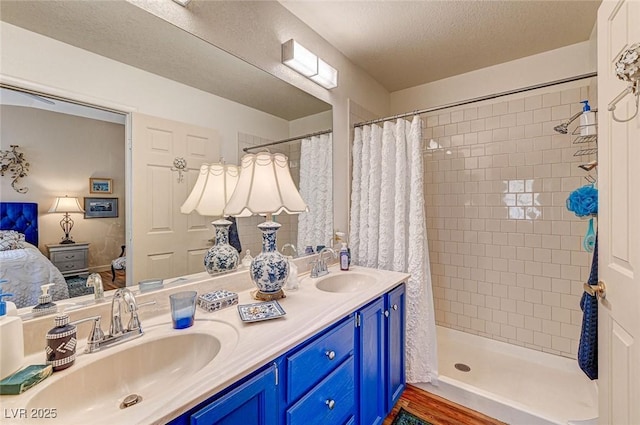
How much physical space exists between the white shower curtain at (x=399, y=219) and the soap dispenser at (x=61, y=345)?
1684mm

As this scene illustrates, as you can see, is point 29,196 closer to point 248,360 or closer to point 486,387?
point 248,360

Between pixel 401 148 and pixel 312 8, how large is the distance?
104 centimetres

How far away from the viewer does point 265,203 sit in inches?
48.3

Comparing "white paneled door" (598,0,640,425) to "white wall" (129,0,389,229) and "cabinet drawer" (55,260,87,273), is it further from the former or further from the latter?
"cabinet drawer" (55,260,87,273)

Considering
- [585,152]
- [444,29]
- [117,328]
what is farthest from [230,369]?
[585,152]

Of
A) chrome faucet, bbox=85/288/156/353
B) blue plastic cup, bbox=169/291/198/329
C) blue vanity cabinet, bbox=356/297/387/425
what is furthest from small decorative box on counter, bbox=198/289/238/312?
blue vanity cabinet, bbox=356/297/387/425

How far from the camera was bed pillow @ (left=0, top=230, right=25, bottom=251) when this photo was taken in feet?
2.67

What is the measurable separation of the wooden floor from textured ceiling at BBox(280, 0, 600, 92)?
2459mm

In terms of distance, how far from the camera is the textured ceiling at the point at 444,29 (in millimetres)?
1681

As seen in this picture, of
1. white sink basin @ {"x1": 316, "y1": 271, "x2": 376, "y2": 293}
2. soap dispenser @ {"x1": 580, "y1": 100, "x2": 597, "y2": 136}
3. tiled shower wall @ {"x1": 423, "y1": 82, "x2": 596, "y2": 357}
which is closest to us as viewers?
soap dispenser @ {"x1": 580, "y1": 100, "x2": 597, "y2": 136}

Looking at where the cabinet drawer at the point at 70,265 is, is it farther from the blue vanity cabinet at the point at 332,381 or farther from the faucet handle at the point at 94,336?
the blue vanity cabinet at the point at 332,381

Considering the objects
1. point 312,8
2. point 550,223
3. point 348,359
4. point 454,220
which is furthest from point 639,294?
point 312,8

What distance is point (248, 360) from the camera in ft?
2.59

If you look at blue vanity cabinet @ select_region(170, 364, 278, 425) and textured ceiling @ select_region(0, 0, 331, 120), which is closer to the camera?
blue vanity cabinet @ select_region(170, 364, 278, 425)
